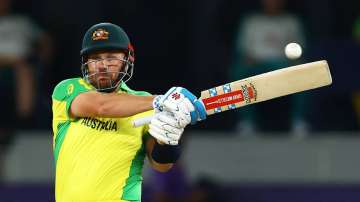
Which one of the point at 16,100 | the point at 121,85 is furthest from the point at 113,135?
the point at 16,100

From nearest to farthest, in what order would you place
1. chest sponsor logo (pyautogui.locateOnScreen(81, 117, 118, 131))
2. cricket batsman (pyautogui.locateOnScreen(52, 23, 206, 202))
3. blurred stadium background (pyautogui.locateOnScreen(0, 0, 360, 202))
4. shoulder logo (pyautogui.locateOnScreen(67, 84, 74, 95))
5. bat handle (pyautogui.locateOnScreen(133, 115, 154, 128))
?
bat handle (pyautogui.locateOnScreen(133, 115, 154, 128)) < cricket batsman (pyautogui.locateOnScreen(52, 23, 206, 202)) < chest sponsor logo (pyautogui.locateOnScreen(81, 117, 118, 131)) < shoulder logo (pyautogui.locateOnScreen(67, 84, 74, 95)) < blurred stadium background (pyautogui.locateOnScreen(0, 0, 360, 202))

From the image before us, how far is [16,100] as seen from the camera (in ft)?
30.0

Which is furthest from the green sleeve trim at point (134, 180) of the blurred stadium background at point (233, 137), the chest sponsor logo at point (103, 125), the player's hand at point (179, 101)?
the blurred stadium background at point (233, 137)

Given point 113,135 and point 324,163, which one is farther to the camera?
point 324,163

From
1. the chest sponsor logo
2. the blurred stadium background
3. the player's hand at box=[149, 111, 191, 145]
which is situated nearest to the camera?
the player's hand at box=[149, 111, 191, 145]

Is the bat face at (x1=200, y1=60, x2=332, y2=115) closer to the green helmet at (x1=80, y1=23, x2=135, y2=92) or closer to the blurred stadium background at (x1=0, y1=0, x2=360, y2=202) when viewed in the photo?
the green helmet at (x1=80, y1=23, x2=135, y2=92)

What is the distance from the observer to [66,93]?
5.46 metres

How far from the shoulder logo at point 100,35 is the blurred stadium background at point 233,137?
11.3 feet

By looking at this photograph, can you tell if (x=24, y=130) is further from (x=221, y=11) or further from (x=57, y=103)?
(x=57, y=103)

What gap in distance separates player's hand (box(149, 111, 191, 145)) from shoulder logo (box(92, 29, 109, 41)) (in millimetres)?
524

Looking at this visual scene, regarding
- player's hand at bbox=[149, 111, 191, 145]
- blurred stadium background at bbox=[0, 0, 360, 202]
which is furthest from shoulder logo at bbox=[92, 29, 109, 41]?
blurred stadium background at bbox=[0, 0, 360, 202]

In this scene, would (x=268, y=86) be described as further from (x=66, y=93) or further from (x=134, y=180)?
(x=66, y=93)

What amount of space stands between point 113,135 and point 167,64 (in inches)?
190

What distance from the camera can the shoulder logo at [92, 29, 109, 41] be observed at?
531 centimetres
